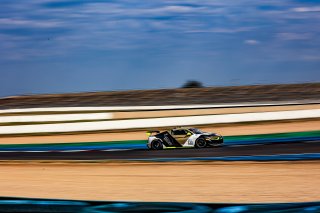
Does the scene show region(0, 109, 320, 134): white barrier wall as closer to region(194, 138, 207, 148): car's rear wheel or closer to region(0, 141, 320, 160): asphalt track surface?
region(0, 141, 320, 160): asphalt track surface

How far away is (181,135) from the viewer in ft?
59.4

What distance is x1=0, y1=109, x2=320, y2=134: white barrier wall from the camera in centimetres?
2544

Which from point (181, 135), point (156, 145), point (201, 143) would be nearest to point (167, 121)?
point (156, 145)

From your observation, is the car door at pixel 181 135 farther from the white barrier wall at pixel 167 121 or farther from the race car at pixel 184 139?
the white barrier wall at pixel 167 121

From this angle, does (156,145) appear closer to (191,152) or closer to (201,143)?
(201,143)

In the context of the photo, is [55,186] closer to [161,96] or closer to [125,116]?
[125,116]

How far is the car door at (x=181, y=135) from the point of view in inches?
712

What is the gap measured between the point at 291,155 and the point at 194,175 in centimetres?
361

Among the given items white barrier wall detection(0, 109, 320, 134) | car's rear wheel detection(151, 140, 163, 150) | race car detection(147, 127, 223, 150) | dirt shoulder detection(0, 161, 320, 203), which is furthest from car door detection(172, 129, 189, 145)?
white barrier wall detection(0, 109, 320, 134)

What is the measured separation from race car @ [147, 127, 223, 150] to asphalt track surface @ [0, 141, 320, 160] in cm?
28

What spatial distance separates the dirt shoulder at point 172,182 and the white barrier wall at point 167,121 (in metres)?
10.9

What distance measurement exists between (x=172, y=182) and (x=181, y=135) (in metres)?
6.57

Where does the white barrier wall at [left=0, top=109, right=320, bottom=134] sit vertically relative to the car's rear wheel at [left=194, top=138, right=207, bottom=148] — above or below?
above

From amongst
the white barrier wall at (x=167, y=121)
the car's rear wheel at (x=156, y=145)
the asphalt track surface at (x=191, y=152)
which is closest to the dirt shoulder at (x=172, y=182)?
the asphalt track surface at (x=191, y=152)
